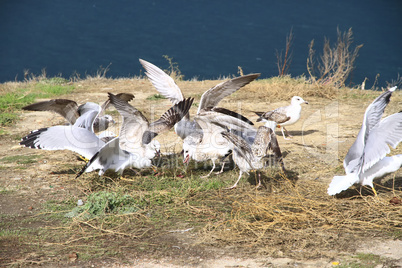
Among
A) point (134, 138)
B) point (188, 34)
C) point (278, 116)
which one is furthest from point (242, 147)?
point (188, 34)

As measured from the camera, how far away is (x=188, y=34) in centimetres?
4541

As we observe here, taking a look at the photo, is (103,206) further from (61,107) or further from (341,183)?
(61,107)

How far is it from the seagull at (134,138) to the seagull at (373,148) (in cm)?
224

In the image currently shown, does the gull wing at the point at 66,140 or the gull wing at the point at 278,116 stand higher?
the gull wing at the point at 278,116

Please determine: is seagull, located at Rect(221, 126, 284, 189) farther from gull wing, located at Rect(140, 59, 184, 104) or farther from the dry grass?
Answer: gull wing, located at Rect(140, 59, 184, 104)

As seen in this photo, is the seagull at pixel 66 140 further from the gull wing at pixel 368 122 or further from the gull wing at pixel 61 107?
the gull wing at pixel 368 122

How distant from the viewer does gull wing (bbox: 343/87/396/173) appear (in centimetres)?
501

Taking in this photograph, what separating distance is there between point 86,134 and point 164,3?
160 ft

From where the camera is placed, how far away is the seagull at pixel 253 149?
17.9 ft

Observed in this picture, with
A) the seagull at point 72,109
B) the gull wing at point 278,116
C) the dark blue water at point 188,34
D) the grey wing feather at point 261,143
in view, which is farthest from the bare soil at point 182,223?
the dark blue water at point 188,34

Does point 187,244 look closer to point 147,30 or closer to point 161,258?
point 161,258

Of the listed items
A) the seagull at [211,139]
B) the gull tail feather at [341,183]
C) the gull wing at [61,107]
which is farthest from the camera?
the gull wing at [61,107]

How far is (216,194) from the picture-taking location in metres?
5.56

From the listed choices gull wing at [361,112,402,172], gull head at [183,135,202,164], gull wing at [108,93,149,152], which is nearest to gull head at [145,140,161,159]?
gull wing at [108,93,149,152]
